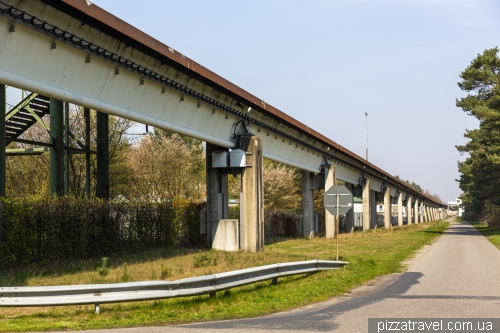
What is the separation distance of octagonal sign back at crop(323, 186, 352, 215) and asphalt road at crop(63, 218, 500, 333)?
2.52 meters

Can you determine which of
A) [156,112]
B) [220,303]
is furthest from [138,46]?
[220,303]

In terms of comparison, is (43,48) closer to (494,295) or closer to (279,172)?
(494,295)

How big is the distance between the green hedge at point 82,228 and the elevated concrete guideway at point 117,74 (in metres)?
3.41

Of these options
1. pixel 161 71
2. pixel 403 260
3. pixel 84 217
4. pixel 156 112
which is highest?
pixel 161 71

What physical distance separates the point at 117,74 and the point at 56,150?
7.73 m

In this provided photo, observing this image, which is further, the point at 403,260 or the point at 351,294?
the point at 403,260

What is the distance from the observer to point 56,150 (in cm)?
2559

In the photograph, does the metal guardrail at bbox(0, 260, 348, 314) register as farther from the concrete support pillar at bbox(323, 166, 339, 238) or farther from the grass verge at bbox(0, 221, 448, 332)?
the concrete support pillar at bbox(323, 166, 339, 238)

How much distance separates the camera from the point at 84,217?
21.3 meters

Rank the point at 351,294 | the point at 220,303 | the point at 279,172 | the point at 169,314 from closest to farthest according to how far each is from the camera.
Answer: the point at 169,314
the point at 220,303
the point at 351,294
the point at 279,172

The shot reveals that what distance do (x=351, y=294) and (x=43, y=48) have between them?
9838mm

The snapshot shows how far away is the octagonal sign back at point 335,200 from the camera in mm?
19719

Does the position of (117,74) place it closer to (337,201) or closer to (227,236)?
(337,201)

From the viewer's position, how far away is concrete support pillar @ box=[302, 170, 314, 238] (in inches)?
1809
